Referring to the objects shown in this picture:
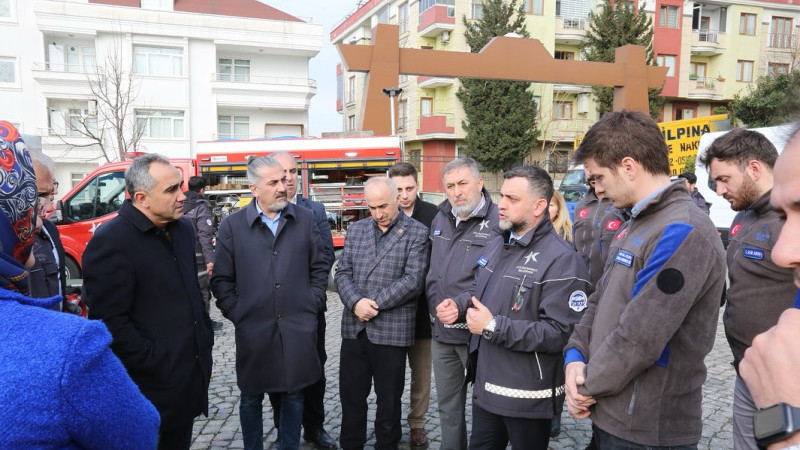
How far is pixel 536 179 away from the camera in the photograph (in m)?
2.88

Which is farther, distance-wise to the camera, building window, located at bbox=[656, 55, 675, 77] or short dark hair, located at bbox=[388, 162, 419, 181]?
building window, located at bbox=[656, 55, 675, 77]

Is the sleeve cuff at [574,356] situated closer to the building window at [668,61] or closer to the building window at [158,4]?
the building window at [158,4]

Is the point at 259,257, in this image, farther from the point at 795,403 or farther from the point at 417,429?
the point at 795,403

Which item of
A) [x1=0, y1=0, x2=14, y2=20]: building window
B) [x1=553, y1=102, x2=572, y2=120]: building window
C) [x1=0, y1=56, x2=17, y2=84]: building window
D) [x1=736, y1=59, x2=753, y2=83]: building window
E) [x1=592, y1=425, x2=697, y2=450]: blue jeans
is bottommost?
[x1=592, y1=425, x2=697, y2=450]: blue jeans

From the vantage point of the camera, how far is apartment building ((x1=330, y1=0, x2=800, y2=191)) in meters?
30.7

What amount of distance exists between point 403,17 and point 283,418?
34066mm

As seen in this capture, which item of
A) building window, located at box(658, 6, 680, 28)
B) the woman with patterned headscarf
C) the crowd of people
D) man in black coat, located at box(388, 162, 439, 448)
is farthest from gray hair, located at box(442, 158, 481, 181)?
building window, located at box(658, 6, 680, 28)

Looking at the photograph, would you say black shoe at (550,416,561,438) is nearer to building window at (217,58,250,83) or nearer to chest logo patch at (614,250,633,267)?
chest logo patch at (614,250,633,267)

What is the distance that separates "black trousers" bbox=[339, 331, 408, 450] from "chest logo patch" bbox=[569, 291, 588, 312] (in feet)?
4.75

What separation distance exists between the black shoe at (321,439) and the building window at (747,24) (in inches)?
1568

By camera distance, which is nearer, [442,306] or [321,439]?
[442,306]

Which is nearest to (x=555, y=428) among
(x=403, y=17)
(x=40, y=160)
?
(x=40, y=160)

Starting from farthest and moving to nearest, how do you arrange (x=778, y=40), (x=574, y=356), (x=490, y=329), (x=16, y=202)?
1. (x=778, y=40)
2. (x=490, y=329)
3. (x=574, y=356)
4. (x=16, y=202)

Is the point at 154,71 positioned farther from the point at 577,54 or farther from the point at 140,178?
the point at 140,178
